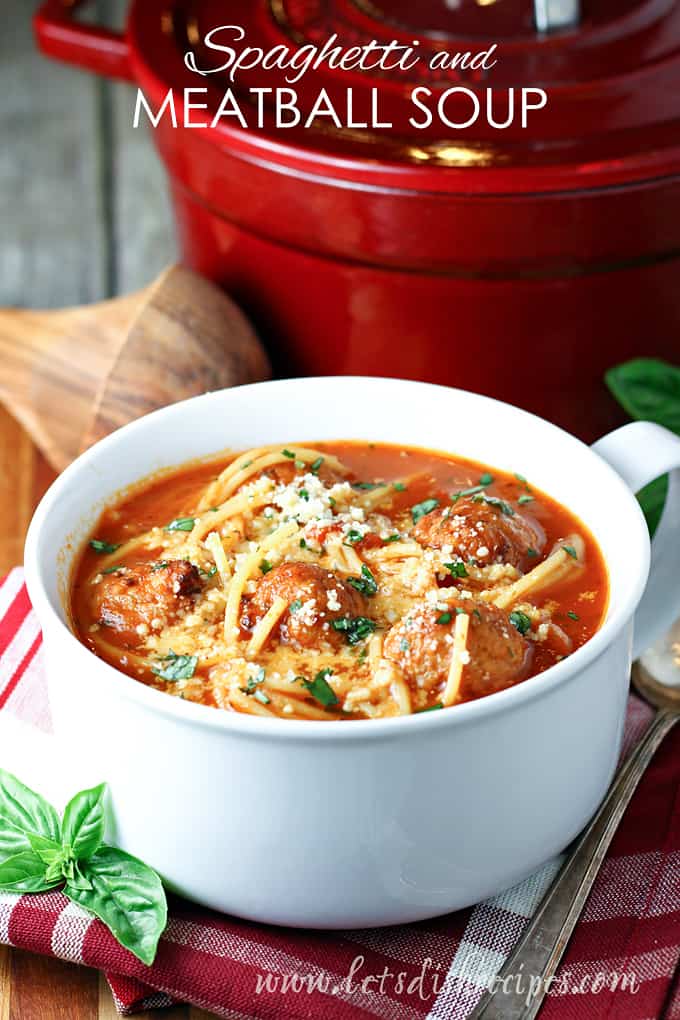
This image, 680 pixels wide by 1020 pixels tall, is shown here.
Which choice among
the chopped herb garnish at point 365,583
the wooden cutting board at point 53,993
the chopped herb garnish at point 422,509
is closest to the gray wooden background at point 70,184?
the chopped herb garnish at point 422,509

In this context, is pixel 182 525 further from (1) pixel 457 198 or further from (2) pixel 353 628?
(1) pixel 457 198

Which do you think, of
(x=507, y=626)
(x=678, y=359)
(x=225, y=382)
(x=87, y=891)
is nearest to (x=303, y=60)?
(x=225, y=382)

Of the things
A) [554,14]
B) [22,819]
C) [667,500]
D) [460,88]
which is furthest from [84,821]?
[554,14]

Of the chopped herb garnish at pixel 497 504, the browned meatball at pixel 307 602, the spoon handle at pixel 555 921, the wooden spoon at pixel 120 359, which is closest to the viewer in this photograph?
the spoon handle at pixel 555 921

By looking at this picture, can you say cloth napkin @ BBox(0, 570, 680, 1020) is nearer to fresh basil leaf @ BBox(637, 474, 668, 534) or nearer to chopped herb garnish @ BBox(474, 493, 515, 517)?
chopped herb garnish @ BBox(474, 493, 515, 517)

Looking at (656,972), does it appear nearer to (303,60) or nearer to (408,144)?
(408,144)

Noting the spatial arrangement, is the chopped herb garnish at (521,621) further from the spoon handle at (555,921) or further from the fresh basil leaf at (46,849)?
the fresh basil leaf at (46,849)
